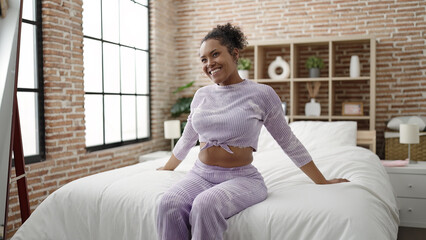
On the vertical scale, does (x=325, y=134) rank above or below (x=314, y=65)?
below

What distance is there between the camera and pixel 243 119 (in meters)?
2.04

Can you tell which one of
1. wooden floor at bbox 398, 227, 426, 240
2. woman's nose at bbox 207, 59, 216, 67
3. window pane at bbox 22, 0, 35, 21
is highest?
window pane at bbox 22, 0, 35, 21

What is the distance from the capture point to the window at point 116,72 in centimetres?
412

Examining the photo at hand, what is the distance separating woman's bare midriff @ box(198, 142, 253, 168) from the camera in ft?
6.61

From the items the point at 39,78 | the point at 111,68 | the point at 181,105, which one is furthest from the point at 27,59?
the point at 181,105

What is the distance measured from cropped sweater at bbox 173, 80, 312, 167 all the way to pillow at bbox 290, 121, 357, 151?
1.79 metres

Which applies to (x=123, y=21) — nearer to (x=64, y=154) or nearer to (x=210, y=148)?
(x=64, y=154)

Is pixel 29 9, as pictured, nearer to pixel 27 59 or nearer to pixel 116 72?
pixel 27 59

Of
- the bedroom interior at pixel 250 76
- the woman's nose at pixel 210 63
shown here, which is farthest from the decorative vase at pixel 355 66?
the woman's nose at pixel 210 63

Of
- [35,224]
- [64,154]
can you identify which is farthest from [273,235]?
[64,154]

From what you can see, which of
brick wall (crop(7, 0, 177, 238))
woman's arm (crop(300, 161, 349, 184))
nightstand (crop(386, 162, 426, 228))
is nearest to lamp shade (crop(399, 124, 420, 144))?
nightstand (crop(386, 162, 426, 228))

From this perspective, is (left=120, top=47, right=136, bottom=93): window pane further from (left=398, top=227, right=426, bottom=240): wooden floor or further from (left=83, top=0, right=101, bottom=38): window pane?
(left=398, top=227, right=426, bottom=240): wooden floor

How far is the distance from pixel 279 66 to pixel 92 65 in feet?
7.39

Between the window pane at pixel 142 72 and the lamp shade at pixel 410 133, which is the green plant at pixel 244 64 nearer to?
the window pane at pixel 142 72
